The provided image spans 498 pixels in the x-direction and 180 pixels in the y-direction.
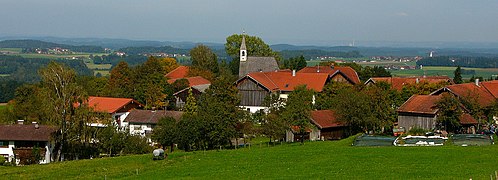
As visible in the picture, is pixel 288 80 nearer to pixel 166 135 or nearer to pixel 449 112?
pixel 449 112

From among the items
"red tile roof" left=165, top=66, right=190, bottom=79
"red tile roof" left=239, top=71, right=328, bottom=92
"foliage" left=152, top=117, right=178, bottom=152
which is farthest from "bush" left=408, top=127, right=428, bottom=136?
"red tile roof" left=165, top=66, right=190, bottom=79

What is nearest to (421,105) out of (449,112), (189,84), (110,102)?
(449,112)

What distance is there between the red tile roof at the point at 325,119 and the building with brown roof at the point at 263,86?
19.5 metres

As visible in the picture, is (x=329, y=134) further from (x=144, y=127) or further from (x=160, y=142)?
(x=144, y=127)

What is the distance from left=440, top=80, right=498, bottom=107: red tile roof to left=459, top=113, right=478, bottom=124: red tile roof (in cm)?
236

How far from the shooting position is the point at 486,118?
5400 cm

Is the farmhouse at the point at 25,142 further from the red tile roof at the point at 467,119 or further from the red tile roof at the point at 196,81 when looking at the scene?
the red tile roof at the point at 196,81

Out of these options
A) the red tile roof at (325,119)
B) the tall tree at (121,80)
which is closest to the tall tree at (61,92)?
the red tile roof at (325,119)

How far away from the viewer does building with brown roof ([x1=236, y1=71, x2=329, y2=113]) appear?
76312 mm

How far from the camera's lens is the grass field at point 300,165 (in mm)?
28067

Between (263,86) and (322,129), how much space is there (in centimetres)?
2406

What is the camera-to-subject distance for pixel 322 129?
53000mm

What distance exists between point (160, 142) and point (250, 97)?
97.6 feet

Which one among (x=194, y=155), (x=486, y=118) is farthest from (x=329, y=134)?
(x=194, y=155)
